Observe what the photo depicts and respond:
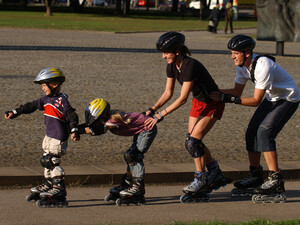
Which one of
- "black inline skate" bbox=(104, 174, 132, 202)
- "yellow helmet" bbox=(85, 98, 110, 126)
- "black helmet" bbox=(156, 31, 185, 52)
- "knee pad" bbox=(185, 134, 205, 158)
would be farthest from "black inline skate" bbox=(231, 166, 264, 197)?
"yellow helmet" bbox=(85, 98, 110, 126)

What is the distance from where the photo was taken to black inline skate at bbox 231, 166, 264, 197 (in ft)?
23.4

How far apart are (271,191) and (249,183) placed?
34 cm

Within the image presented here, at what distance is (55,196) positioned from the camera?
6.37 metres

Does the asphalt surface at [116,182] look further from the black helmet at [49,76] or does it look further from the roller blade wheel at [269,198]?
the black helmet at [49,76]

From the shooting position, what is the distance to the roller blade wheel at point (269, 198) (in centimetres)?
688

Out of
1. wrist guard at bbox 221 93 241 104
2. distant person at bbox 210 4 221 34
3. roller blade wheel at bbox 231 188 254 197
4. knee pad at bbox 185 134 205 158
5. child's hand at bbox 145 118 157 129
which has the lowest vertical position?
distant person at bbox 210 4 221 34

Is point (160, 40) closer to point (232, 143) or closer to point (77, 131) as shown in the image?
point (77, 131)

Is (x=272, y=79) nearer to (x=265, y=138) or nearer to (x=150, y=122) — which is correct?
(x=265, y=138)

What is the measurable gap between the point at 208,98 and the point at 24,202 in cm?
198

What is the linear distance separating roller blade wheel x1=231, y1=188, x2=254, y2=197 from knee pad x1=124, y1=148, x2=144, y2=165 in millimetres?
1174

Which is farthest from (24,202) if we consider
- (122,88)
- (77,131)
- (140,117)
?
(122,88)

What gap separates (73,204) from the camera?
653 centimetres

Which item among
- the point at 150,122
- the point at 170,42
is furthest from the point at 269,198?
the point at 170,42

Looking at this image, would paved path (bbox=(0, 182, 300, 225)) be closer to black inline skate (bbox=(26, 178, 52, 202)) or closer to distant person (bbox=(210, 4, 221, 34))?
black inline skate (bbox=(26, 178, 52, 202))
